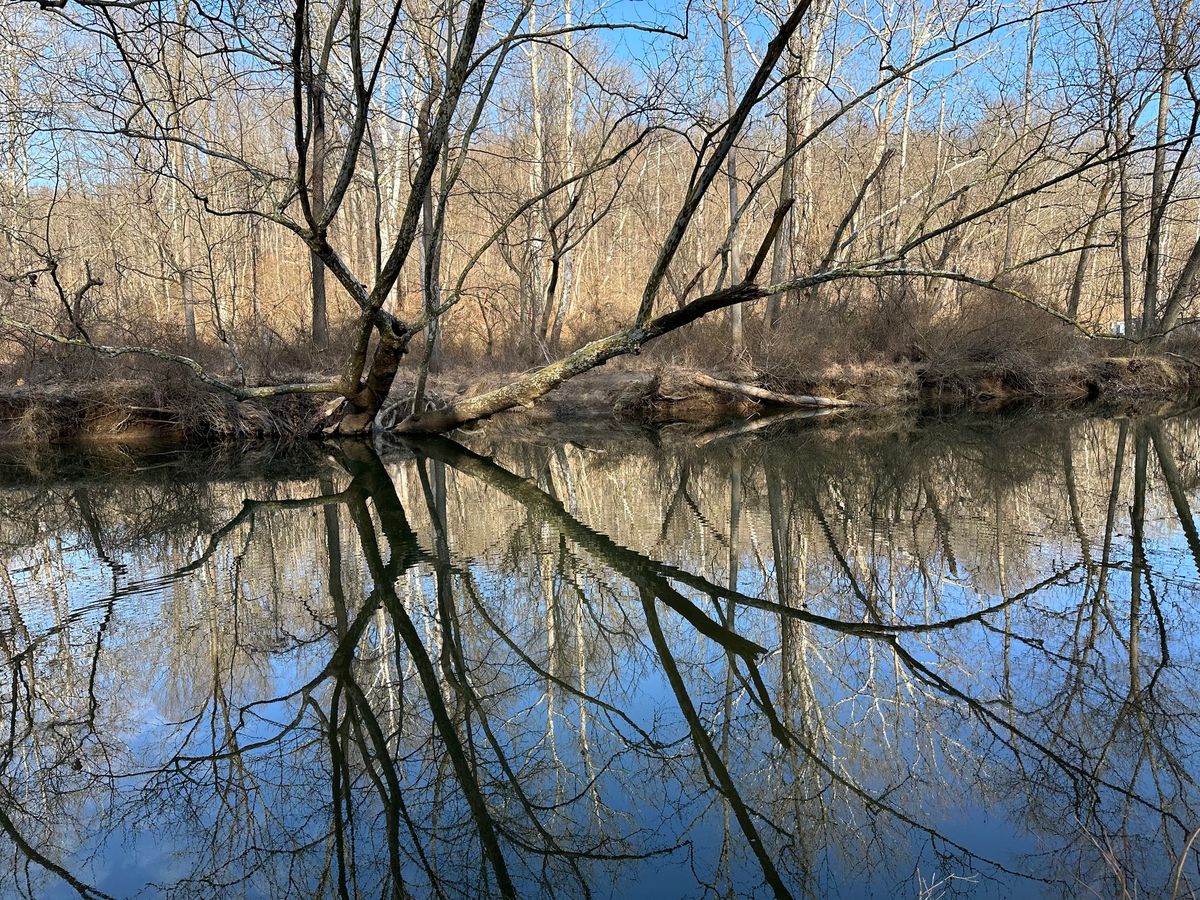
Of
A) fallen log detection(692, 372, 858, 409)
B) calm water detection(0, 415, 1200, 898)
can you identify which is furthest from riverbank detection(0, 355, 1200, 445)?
calm water detection(0, 415, 1200, 898)

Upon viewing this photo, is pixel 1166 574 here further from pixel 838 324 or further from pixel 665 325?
pixel 838 324

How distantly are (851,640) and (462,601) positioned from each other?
7.99 feet

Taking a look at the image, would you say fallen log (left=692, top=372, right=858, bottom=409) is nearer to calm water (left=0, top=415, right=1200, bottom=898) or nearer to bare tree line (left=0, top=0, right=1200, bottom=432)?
bare tree line (left=0, top=0, right=1200, bottom=432)

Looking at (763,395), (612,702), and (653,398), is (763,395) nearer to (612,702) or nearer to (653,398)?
(653,398)

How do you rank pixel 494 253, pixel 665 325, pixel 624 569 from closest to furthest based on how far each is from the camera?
pixel 624 569, pixel 665 325, pixel 494 253

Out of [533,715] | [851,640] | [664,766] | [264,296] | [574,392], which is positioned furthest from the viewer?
[264,296]

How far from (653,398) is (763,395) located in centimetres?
218

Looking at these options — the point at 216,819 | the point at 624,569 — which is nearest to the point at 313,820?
the point at 216,819

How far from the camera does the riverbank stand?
1434 cm

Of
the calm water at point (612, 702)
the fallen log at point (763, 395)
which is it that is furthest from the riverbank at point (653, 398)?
the calm water at point (612, 702)

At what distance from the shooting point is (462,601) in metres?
5.64

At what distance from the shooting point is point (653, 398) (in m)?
17.2

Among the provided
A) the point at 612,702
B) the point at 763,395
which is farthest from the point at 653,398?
the point at 612,702

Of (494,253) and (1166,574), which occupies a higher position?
(494,253)
